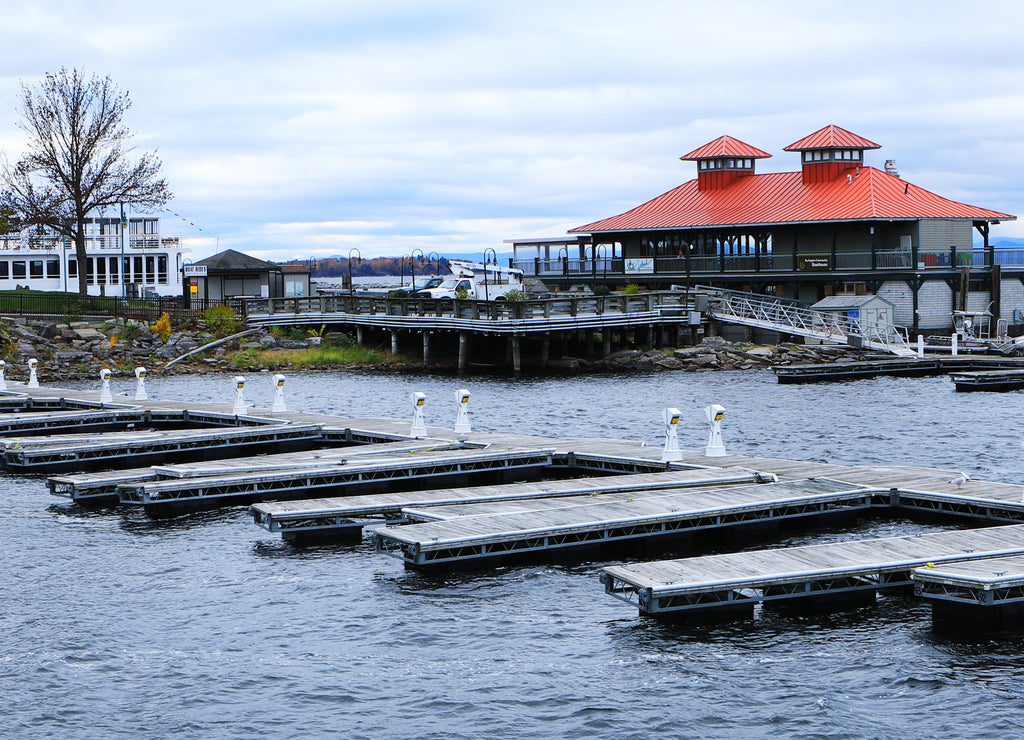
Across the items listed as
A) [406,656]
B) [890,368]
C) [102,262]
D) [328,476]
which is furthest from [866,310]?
[406,656]

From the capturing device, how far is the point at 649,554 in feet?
73.0

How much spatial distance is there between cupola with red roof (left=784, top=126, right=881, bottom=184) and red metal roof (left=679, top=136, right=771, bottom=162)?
4741 mm

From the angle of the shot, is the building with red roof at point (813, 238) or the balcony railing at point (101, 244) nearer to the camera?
the building with red roof at point (813, 238)

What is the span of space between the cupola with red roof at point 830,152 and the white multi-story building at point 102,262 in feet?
134

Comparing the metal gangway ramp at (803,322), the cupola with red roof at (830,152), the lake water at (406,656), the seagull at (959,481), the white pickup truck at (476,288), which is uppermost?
the cupola with red roof at (830,152)

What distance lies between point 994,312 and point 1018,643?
56831 millimetres

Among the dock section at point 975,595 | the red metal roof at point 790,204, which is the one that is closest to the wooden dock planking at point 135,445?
the dock section at point 975,595

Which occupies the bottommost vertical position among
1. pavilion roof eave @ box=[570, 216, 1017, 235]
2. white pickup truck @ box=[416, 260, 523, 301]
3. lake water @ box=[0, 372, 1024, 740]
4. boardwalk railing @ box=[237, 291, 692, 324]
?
lake water @ box=[0, 372, 1024, 740]

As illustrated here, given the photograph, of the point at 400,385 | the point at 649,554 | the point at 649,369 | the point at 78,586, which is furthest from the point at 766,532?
the point at 649,369

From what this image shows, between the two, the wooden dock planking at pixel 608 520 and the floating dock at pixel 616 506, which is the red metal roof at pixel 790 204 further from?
the wooden dock planking at pixel 608 520

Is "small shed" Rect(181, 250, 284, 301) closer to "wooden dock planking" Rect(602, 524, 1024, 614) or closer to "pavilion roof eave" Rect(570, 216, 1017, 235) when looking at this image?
"pavilion roof eave" Rect(570, 216, 1017, 235)

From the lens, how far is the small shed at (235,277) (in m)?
78.6

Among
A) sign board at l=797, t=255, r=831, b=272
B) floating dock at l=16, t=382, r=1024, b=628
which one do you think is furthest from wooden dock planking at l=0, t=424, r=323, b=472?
sign board at l=797, t=255, r=831, b=272

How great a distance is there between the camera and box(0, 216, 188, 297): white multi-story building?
83875mm
